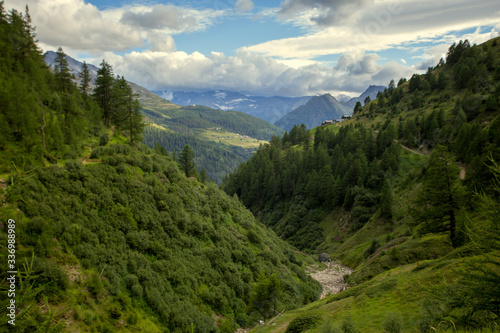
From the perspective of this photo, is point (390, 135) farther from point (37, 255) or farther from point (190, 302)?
point (37, 255)

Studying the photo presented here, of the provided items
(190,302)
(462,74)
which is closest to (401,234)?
(190,302)

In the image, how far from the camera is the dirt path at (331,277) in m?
44.2

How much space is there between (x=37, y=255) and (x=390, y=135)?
310 feet

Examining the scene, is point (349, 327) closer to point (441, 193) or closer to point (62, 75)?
point (441, 193)

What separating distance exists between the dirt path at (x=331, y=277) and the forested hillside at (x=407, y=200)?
3.06 m

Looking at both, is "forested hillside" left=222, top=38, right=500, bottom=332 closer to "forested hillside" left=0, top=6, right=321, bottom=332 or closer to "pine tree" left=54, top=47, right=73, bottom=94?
"forested hillside" left=0, top=6, right=321, bottom=332

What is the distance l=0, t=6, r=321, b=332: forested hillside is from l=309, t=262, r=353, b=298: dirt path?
278 centimetres

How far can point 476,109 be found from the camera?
72938 mm

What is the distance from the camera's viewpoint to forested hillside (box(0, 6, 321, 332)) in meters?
18.7

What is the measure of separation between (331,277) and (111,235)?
42.4 m

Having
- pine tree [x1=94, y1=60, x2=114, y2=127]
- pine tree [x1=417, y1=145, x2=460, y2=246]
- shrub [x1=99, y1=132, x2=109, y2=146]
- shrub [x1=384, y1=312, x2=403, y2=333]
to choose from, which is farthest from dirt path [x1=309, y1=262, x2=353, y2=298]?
pine tree [x1=94, y1=60, x2=114, y2=127]

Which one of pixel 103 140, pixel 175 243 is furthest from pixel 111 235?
pixel 103 140

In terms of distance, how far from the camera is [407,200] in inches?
2302

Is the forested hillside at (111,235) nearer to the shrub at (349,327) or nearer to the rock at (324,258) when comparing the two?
the shrub at (349,327)
